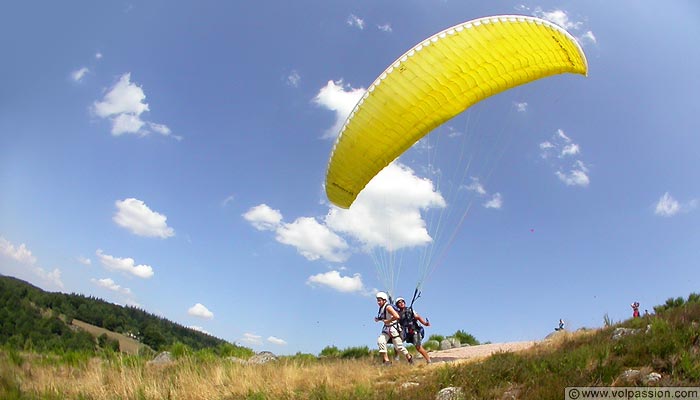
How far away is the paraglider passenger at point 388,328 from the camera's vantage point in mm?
10992

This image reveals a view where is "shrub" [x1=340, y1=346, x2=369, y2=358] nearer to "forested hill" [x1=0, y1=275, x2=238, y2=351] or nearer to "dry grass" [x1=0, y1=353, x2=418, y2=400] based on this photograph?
"dry grass" [x1=0, y1=353, x2=418, y2=400]

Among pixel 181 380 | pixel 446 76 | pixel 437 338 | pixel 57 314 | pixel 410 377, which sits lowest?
pixel 57 314

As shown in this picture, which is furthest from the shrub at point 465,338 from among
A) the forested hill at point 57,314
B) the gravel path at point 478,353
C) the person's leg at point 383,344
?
the forested hill at point 57,314

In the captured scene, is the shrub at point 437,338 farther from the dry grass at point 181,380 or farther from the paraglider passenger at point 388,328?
the dry grass at point 181,380

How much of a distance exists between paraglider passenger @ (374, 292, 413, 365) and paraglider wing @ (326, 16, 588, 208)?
3346 millimetres

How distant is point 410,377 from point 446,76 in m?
5.93

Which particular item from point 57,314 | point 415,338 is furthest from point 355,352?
point 57,314

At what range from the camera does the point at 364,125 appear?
10242 mm

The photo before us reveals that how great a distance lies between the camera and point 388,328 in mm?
11297

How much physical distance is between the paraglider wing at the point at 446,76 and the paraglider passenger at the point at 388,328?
335 centimetres

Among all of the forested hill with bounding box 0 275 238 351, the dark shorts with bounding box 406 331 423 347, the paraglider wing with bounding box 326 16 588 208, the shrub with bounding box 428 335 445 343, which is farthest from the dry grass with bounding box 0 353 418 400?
the forested hill with bounding box 0 275 238 351

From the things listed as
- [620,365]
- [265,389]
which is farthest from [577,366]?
[265,389]

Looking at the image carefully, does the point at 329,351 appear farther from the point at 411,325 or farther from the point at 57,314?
the point at 57,314

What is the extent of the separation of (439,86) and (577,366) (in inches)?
231
